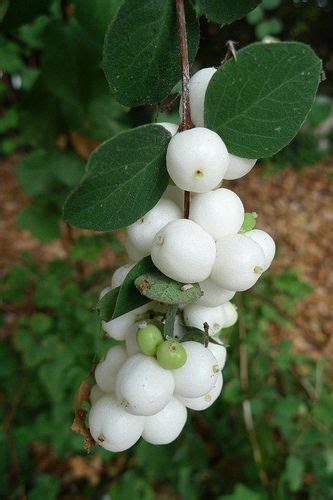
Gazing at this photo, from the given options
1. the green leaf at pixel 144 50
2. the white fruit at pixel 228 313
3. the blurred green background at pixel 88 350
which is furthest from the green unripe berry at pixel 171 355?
the blurred green background at pixel 88 350

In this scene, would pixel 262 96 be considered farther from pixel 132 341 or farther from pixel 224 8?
pixel 132 341

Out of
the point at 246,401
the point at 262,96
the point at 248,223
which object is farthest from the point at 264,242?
the point at 246,401

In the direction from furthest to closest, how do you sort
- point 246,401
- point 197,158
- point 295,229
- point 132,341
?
point 295,229 < point 246,401 < point 132,341 < point 197,158

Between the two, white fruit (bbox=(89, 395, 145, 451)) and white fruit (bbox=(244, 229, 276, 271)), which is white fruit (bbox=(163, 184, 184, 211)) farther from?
white fruit (bbox=(89, 395, 145, 451))

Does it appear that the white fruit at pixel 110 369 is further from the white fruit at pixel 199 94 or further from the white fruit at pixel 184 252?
the white fruit at pixel 199 94

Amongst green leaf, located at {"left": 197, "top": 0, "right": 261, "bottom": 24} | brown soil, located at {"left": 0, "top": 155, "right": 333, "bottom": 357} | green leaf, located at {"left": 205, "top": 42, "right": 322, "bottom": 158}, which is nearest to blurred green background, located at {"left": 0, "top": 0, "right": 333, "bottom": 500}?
green leaf, located at {"left": 197, "top": 0, "right": 261, "bottom": 24}
